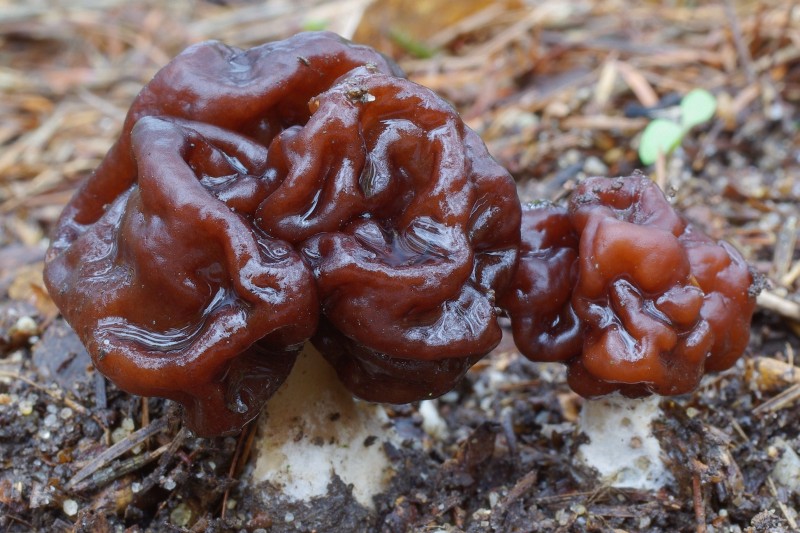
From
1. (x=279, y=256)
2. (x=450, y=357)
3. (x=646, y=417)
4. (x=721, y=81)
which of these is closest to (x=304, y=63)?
(x=279, y=256)

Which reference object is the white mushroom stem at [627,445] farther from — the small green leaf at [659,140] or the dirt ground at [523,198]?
the small green leaf at [659,140]

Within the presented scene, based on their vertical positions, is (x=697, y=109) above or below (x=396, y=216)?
below

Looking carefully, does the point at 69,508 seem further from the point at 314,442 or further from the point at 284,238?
the point at 284,238

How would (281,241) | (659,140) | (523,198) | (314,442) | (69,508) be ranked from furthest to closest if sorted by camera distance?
1. (523,198)
2. (659,140)
3. (314,442)
4. (69,508)
5. (281,241)

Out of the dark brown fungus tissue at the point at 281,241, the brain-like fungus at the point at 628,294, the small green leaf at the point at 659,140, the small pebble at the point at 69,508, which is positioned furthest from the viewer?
the small green leaf at the point at 659,140

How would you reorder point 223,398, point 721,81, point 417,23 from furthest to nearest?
point 417,23
point 721,81
point 223,398

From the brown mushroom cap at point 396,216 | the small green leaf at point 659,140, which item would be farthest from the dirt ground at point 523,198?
the brown mushroom cap at point 396,216

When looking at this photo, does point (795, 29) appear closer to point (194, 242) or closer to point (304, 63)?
point (304, 63)

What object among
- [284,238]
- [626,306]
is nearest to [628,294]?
[626,306]
